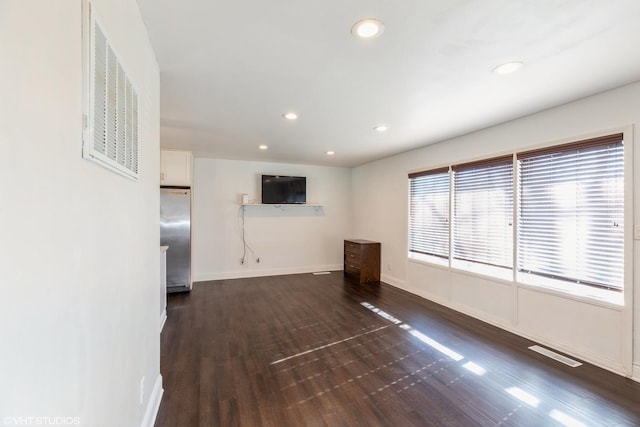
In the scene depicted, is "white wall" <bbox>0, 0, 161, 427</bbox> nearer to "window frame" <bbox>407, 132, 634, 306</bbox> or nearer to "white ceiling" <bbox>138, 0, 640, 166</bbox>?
"white ceiling" <bbox>138, 0, 640, 166</bbox>

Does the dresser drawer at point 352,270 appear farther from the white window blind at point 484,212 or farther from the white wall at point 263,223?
the white window blind at point 484,212

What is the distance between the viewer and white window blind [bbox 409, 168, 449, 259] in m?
4.40

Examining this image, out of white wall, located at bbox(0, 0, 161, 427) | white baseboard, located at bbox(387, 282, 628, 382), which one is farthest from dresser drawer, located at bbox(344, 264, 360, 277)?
white wall, located at bbox(0, 0, 161, 427)

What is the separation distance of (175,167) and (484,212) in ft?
15.9

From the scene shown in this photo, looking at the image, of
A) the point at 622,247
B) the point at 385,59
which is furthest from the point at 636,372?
the point at 385,59

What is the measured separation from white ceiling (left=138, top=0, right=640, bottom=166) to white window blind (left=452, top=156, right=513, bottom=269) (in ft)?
2.14

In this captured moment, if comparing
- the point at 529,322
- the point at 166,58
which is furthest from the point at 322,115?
the point at 529,322

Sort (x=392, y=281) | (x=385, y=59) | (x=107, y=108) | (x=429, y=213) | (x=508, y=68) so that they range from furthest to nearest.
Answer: (x=392, y=281)
(x=429, y=213)
(x=508, y=68)
(x=385, y=59)
(x=107, y=108)

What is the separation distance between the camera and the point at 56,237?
73 centimetres

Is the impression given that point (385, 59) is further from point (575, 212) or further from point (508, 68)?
point (575, 212)

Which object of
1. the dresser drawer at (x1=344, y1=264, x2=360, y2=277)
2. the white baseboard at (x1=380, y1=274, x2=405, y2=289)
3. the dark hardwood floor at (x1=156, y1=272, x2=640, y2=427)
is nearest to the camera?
the dark hardwood floor at (x1=156, y1=272, x2=640, y2=427)

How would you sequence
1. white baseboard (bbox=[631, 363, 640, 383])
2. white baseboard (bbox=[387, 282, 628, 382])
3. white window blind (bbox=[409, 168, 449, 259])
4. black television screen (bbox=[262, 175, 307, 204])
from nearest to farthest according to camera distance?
white baseboard (bbox=[631, 363, 640, 383]) < white baseboard (bbox=[387, 282, 628, 382]) < white window blind (bbox=[409, 168, 449, 259]) < black television screen (bbox=[262, 175, 307, 204])

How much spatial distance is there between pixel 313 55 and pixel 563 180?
2804 mm

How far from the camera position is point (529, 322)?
3.16 metres
